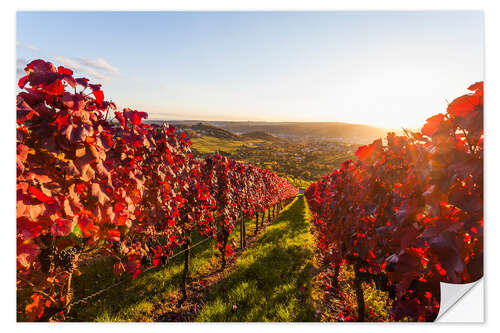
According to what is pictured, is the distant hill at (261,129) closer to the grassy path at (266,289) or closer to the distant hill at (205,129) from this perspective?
the distant hill at (205,129)

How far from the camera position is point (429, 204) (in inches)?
49.6

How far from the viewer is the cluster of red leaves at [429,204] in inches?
46.8

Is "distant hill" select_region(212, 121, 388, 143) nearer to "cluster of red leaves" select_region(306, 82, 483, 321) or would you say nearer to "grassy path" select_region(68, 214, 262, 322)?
"cluster of red leaves" select_region(306, 82, 483, 321)

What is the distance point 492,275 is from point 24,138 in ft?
12.4

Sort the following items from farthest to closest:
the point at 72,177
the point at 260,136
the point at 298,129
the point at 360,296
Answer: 1. the point at 298,129
2. the point at 260,136
3. the point at 360,296
4. the point at 72,177

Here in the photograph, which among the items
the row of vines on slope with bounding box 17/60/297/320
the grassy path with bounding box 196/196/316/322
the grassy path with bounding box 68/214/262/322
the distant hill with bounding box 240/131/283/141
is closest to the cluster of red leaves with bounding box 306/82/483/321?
the grassy path with bounding box 196/196/316/322

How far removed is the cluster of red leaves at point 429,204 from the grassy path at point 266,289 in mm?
1218

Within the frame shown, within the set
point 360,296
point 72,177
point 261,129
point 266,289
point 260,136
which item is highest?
point 261,129

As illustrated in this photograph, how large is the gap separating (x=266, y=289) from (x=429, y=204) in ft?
8.83
